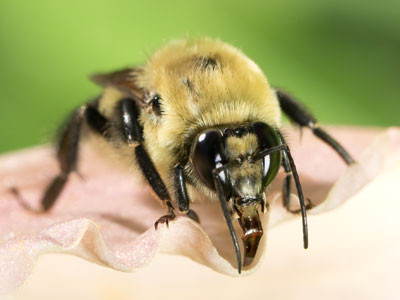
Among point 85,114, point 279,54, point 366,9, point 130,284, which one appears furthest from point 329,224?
point 366,9

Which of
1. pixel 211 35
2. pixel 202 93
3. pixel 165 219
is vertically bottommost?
pixel 211 35

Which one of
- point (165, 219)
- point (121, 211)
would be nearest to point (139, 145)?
point (121, 211)

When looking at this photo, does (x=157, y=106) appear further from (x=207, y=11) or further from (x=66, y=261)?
(x=207, y=11)

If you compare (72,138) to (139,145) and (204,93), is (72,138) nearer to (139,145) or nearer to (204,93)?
(139,145)

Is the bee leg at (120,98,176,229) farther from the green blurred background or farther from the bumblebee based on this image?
the green blurred background

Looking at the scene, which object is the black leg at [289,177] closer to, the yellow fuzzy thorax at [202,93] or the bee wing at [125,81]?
the yellow fuzzy thorax at [202,93]

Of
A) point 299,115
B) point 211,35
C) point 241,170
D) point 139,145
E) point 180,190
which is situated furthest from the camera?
point 211,35

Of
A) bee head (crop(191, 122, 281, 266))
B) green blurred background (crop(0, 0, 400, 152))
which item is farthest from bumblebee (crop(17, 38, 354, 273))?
green blurred background (crop(0, 0, 400, 152))
